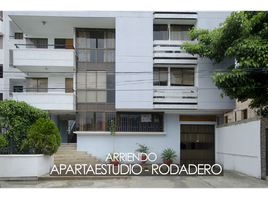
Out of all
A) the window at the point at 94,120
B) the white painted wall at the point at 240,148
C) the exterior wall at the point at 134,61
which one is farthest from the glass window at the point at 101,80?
the white painted wall at the point at 240,148

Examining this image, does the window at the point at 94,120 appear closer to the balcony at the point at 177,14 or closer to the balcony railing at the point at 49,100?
the balcony railing at the point at 49,100

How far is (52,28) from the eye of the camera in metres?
15.4

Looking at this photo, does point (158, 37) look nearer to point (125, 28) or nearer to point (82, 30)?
point (125, 28)

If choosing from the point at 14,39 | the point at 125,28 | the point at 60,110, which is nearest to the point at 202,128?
the point at 125,28

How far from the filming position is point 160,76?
14852mm

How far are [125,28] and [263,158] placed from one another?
A: 404 inches

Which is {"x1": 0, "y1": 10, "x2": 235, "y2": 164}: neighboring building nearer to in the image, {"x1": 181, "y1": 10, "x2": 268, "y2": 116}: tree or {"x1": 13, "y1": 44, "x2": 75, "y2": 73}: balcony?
{"x1": 13, "y1": 44, "x2": 75, "y2": 73}: balcony

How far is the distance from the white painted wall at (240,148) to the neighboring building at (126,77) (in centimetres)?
127

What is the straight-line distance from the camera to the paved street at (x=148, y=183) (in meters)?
8.87

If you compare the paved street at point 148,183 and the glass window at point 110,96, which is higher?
the glass window at point 110,96

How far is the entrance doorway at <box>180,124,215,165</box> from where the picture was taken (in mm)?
15375

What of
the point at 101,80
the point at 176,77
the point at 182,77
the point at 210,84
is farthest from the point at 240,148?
the point at 101,80

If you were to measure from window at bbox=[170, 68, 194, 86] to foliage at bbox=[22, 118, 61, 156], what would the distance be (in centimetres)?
806

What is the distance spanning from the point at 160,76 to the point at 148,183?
740cm
